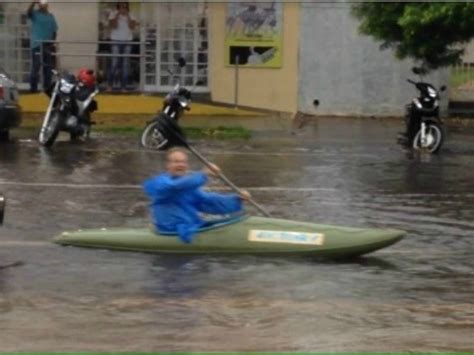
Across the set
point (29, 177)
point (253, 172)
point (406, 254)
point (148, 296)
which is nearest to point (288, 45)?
point (253, 172)

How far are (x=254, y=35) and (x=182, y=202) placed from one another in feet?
51.7

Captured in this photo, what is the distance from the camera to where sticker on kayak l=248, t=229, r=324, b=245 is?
12680 mm

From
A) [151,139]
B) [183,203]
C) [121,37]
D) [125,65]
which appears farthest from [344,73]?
[183,203]

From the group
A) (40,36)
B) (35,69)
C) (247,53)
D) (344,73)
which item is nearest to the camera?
(40,36)

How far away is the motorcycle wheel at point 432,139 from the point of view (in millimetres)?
22281

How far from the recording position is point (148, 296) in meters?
11.2

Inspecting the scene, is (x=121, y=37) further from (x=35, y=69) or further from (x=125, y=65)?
(x=35, y=69)

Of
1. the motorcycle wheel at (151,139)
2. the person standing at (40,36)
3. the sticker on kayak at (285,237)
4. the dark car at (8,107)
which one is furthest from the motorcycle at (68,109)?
the sticker on kayak at (285,237)

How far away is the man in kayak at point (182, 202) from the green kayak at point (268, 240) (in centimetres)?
9

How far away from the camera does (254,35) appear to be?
28.3 m

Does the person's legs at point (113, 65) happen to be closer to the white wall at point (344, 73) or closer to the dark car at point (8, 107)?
the white wall at point (344, 73)

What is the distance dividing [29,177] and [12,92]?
4698mm

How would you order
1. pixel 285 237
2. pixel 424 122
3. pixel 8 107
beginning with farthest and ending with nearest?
pixel 424 122 → pixel 8 107 → pixel 285 237

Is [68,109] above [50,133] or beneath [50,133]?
above
